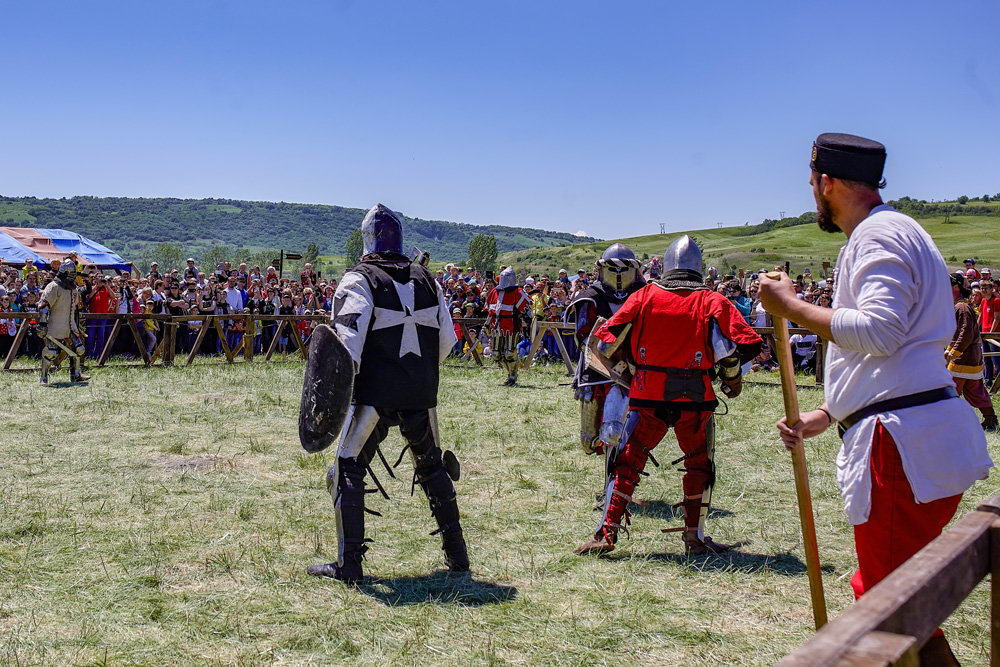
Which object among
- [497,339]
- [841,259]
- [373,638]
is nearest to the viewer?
[841,259]

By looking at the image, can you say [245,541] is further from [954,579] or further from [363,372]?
[954,579]

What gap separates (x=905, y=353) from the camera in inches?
102

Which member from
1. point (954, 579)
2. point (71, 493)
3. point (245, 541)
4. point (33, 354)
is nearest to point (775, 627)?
point (954, 579)

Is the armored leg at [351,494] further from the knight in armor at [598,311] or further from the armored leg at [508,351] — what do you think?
the armored leg at [508,351]

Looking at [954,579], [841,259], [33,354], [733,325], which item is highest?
[841,259]

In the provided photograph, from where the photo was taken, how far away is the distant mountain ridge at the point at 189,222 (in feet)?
479

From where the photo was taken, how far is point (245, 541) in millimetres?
5387

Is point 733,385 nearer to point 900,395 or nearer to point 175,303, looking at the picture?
point 900,395

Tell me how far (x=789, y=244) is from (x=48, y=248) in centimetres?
7579

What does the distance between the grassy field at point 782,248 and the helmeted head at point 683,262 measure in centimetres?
6351

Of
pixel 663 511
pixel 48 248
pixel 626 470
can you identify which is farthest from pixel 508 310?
pixel 48 248

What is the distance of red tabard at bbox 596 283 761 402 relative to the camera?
17.0 feet

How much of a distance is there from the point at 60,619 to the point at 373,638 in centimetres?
148

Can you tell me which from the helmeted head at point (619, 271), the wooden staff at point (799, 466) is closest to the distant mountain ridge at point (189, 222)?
the helmeted head at point (619, 271)
